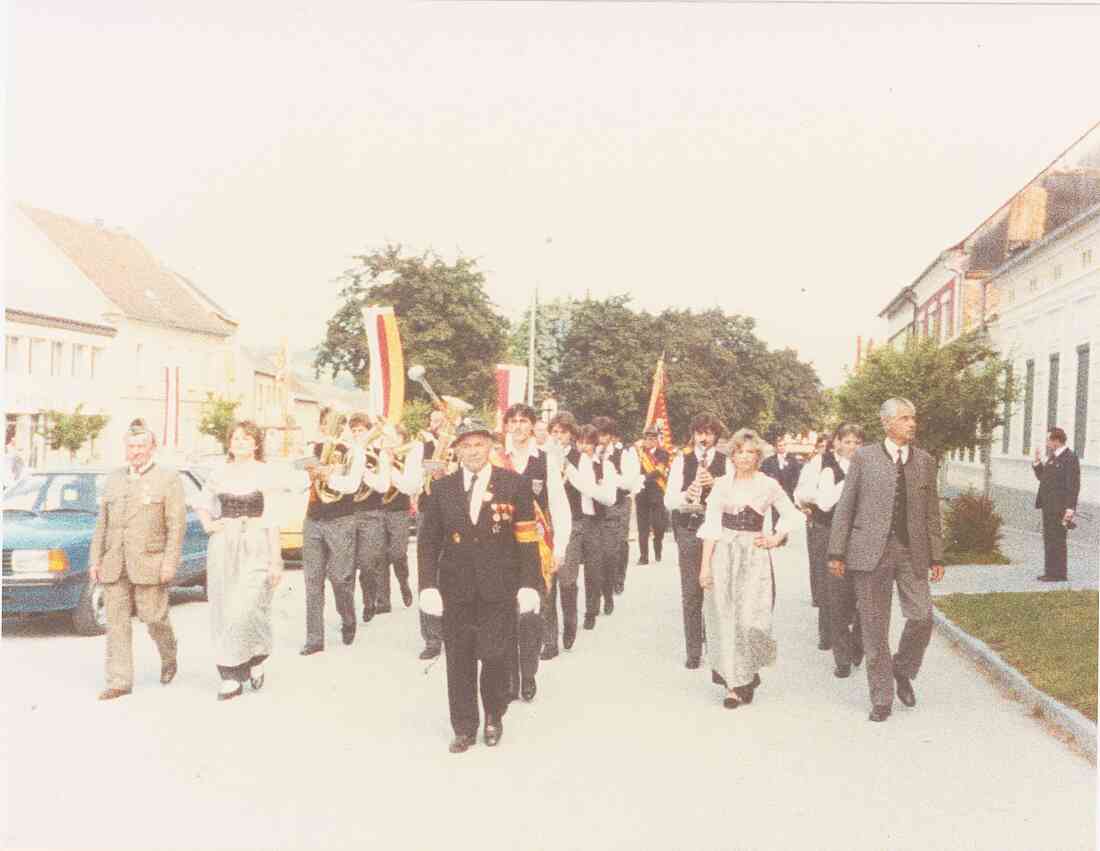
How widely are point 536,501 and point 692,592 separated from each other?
82.3 inches

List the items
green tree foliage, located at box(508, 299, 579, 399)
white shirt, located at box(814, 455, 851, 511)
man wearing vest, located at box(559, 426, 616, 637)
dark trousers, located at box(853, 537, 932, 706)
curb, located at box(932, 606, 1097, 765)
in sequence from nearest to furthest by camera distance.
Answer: curb, located at box(932, 606, 1097, 765) < dark trousers, located at box(853, 537, 932, 706) < white shirt, located at box(814, 455, 851, 511) < man wearing vest, located at box(559, 426, 616, 637) < green tree foliage, located at box(508, 299, 579, 399)

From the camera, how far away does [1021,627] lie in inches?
452

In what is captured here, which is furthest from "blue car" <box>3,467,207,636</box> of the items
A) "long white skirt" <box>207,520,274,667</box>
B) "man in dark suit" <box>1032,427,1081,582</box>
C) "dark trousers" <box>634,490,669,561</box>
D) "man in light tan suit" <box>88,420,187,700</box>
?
"man in dark suit" <box>1032,427,1081,582</box>

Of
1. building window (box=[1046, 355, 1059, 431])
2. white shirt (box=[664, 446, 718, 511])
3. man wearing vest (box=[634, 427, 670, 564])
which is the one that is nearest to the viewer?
white shirt (box=[664, 446, 718, 511])

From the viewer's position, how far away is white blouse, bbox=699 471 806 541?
28.8ft

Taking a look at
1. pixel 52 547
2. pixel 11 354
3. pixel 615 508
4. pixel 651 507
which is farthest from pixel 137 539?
pixel 651 507

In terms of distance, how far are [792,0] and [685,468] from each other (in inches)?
153

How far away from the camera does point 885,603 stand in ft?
27.7

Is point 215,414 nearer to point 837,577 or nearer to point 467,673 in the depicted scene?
point 837,577

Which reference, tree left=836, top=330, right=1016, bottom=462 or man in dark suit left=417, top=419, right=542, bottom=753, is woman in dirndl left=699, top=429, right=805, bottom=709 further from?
tree left=836, top=330, right=1016, bottom=462

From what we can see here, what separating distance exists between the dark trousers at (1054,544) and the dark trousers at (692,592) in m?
7.09

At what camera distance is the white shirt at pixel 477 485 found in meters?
A: 7.20

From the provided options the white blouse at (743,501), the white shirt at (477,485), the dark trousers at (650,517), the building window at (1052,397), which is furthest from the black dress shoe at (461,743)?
the building window at (1052,397)

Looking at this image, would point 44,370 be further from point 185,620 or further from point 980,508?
point 980,508
